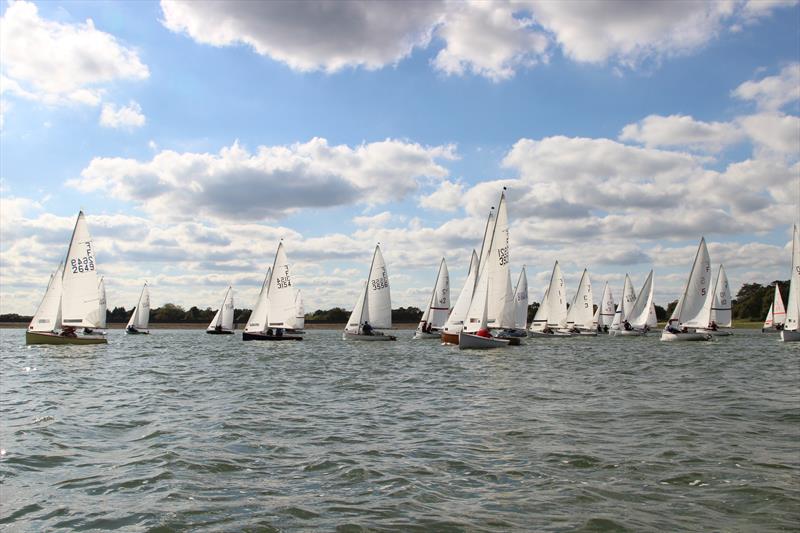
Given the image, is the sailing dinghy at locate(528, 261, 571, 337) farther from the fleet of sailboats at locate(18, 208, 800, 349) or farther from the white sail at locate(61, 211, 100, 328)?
the white sail at locate(61, 211, 100, 328)

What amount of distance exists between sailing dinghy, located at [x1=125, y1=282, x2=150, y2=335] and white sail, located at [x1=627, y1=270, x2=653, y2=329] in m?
66.9

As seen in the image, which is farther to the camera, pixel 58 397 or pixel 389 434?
pixel 58 397

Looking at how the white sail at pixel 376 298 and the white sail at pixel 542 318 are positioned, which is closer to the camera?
the white sail at pixel 376 298

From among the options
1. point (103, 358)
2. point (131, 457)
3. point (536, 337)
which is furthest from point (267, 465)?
point (536, 337)

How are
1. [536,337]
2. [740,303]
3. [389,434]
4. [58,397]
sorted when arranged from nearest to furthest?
[389,434]
[58,397]
[536,337]
[740,303]

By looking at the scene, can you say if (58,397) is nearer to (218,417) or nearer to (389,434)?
(218,417)

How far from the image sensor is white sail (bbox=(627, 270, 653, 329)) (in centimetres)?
7612

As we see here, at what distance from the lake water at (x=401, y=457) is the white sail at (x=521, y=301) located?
50453 mm

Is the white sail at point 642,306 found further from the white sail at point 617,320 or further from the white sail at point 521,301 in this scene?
the white sail at point 521,301

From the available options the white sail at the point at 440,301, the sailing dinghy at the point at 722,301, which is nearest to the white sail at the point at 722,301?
the sailing dinghy at the point at 722,301

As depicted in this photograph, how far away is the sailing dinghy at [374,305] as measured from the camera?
188 feet

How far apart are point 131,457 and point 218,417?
3.97 meters

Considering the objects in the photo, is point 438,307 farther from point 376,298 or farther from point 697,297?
point 697,297

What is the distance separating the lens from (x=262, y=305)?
59.5 m
